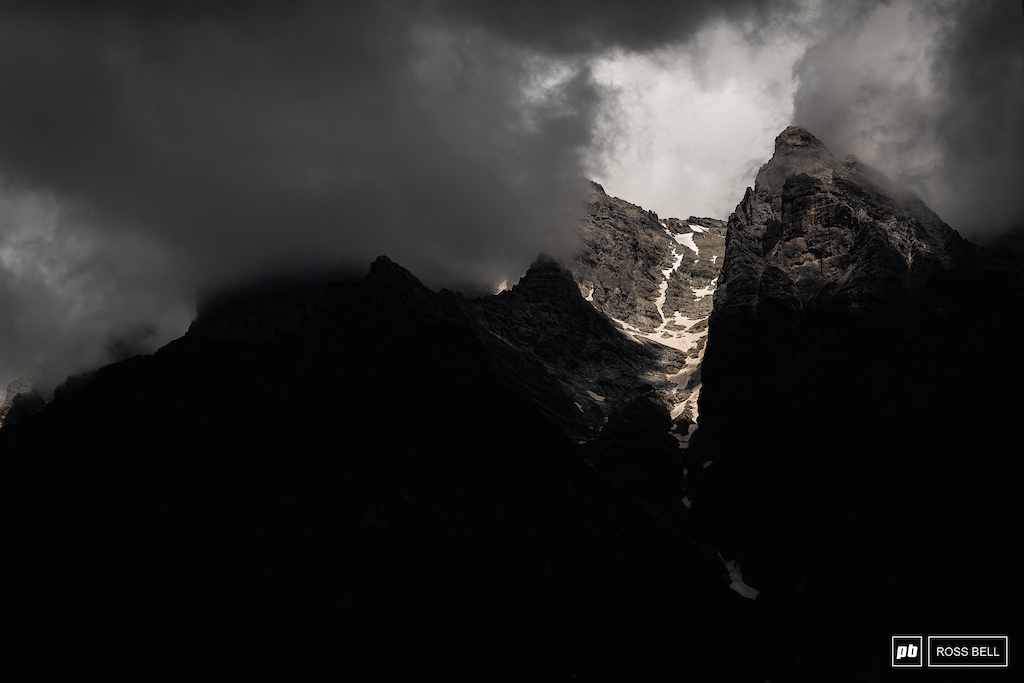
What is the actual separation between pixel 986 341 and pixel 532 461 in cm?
7921

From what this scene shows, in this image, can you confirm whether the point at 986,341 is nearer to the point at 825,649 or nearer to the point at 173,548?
the point at 825,649

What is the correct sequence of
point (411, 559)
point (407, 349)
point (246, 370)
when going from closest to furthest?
point (411, 559) → point (246, 370) → point (407, 349)

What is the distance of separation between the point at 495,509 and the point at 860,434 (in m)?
57.5

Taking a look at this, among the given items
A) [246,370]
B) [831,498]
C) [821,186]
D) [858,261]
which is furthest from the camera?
[821,186]

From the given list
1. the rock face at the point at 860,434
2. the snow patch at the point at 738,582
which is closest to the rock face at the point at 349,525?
the snow patch at the point at 738,582

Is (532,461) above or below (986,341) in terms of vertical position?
below

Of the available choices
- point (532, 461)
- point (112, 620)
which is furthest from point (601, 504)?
point (112, 620)

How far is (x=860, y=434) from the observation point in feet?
348

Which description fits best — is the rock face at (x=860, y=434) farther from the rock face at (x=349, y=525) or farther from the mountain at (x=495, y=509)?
the rock face at (x=349, y=525)

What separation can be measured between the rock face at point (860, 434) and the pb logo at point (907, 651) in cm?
186

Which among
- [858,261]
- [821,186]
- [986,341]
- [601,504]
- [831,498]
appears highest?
[821,186]

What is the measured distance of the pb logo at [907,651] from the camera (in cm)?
8100

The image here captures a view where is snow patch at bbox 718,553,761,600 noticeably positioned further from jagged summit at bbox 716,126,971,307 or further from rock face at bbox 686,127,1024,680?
jagged summit at bbox 716,126,971,307

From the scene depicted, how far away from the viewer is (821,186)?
182 m
